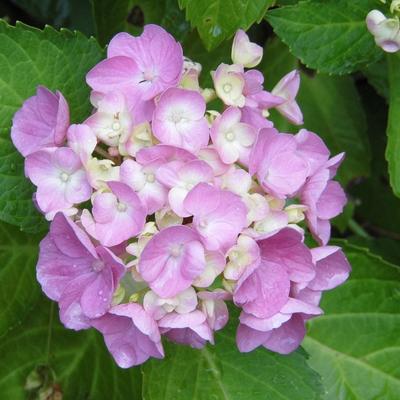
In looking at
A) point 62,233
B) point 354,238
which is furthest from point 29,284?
point 354,238

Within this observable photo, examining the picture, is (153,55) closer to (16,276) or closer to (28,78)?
(28,78)

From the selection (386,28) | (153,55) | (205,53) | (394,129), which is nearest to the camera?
(153,55)

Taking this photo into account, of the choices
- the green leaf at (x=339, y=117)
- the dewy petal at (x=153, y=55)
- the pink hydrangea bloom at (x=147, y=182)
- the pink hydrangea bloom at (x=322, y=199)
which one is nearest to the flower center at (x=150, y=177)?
the pink hydrangea bloom at (x=147, y=182)

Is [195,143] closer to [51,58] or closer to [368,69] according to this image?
[51,58]

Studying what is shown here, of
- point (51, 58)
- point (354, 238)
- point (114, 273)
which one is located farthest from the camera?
point (354, 238)

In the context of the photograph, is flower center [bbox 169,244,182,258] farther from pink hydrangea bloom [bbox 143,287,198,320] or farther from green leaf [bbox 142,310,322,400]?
green leaf [bbox 142,310,322,400]

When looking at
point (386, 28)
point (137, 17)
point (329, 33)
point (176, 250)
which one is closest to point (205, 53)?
point (137, 17)

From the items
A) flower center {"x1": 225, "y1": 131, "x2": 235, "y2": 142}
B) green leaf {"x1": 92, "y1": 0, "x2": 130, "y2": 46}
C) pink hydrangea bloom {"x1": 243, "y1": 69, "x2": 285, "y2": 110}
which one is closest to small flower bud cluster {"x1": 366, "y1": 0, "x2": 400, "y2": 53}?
pink hydrangea bloom {"x1": 243, "y1": 69, "x2": 285, "y2": 110}
